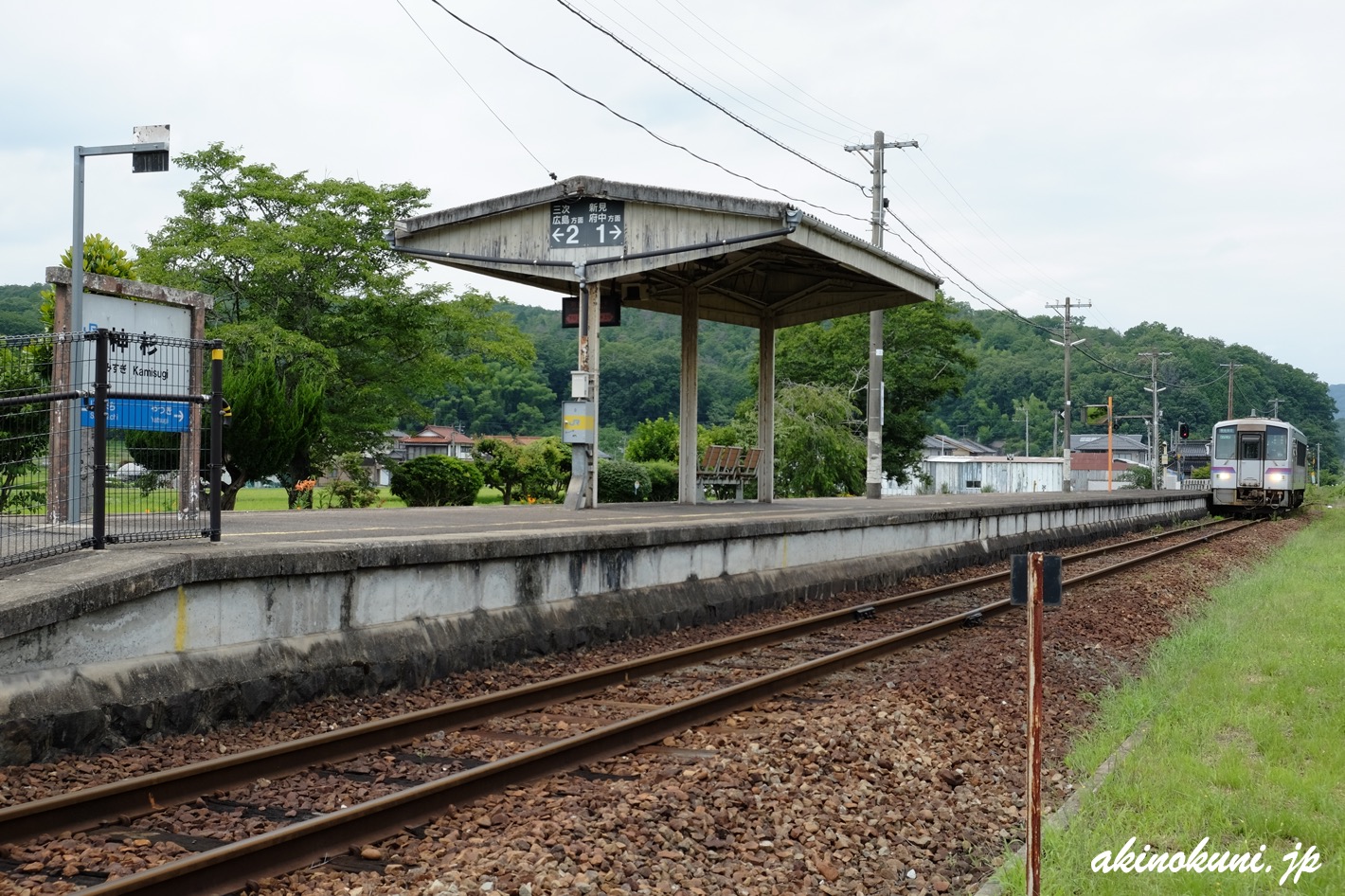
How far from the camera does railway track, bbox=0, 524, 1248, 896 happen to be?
5.00m

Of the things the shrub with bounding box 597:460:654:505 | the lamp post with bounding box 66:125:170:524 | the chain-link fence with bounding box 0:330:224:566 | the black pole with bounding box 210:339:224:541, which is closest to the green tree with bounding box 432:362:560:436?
the shrub with bounding box 597:460:654:505

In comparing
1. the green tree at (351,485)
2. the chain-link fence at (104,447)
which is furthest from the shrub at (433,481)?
the chain-link fence at (104,447)

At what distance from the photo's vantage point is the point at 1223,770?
6594 mm

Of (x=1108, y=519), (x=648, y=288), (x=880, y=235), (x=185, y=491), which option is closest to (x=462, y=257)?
(x=648, y=288)

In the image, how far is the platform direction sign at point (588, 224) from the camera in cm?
1766

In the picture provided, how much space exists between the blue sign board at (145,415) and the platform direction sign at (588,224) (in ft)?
30.6

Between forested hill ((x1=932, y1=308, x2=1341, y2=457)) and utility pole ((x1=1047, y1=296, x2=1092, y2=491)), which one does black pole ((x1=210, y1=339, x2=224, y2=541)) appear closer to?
utility pole ((x1=1047, y1=296, x2=1092, y2=491))

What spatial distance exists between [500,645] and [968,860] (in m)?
5.19

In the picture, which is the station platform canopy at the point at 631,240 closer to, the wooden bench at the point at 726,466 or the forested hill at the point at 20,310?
the wooden bench at the point at 726,466

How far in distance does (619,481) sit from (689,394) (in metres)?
9.47

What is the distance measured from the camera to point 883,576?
17.8 metres

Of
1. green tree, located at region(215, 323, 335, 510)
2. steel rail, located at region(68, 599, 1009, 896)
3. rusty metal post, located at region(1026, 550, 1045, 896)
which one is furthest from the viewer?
green tree, located at region(215, 323, 335, 510)

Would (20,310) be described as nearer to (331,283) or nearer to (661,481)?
(331,283)

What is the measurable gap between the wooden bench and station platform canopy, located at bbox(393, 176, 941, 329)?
3.13m
